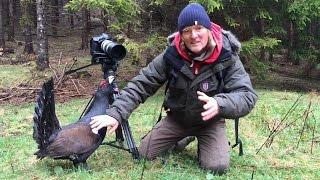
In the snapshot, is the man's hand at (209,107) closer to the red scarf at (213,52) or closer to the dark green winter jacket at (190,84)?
the dark green winter jacket at (190,84)

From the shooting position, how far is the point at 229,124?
682 centimetres

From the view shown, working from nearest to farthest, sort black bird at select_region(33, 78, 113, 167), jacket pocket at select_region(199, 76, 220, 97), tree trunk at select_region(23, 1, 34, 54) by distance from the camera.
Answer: black bird at select_region(33, 78, 113, 167)
jacket pocket at select_region(199, 76, 220, 97)
tree trunk at select_region(23, 1, 34, 54)

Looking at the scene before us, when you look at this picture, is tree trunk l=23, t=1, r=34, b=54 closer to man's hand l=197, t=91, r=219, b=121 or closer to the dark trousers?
the dark trousers

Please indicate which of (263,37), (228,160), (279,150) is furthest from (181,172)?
(263,37)

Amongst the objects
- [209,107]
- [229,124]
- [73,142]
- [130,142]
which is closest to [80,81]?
[229,124]

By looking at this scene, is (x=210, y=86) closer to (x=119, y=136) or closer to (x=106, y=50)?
Answer: (x=106, y=50)

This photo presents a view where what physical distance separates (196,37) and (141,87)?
0.72 metres

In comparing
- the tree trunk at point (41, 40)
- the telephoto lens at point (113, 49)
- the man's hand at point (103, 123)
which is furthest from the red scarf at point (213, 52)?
the tree trunk at point (41, 40)

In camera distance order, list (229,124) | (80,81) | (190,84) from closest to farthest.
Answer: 1. (190,84)
2. (229,124)
3. (80,81)

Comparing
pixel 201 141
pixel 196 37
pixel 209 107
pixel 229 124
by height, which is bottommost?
pixel 229 124

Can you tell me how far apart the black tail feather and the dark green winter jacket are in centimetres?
61

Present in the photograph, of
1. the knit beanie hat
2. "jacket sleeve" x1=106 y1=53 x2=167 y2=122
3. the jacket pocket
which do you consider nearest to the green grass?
"jacket sleeve" x1=106 y1=53 x2=167 y2=122

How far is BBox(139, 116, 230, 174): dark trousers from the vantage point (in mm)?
4434

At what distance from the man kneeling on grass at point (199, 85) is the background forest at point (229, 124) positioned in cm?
36
